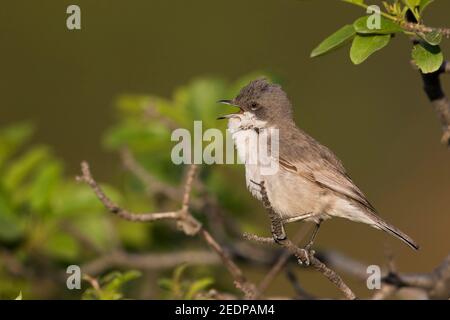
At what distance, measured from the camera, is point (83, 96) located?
841 centimetres

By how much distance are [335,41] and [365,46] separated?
0.45 feet

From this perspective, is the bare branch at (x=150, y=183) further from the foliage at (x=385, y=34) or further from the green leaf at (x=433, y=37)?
the green leaf at (x=433, y=37)

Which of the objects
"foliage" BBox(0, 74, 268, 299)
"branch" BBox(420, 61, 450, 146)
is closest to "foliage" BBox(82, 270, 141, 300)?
"foliage" BBox(0, 74, 268, 299)

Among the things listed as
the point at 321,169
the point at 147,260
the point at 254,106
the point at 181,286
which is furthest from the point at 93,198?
the point at 321,169

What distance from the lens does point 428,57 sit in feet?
10.8

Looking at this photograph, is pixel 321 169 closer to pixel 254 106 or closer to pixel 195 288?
pixel 254 106

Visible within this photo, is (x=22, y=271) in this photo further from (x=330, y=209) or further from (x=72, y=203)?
(x=330, y=209)

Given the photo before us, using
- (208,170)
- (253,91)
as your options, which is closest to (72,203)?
(208,170)

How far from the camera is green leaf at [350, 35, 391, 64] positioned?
338cm

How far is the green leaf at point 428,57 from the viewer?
326 centimetres

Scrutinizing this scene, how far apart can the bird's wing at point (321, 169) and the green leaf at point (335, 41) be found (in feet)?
2.84

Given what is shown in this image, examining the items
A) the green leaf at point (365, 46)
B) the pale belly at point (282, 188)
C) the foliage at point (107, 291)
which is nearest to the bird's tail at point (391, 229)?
the pale belly at point (282, 188)

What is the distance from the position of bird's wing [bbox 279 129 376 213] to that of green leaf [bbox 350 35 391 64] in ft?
2.91
